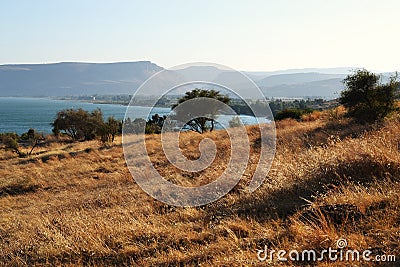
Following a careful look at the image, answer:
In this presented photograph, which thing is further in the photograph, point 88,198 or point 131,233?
point 88,198

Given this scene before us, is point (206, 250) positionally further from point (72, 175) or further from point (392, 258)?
point (72, 175)

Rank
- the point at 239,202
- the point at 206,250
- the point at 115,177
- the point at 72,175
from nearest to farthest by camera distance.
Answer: the point at 206,250 → the point at 239,202 → the point at 115,177 → the point at 72,175

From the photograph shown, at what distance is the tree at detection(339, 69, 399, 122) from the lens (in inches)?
599

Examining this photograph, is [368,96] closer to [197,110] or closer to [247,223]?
[197,110]

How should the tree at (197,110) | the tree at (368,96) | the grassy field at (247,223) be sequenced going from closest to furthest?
1. the grassy field at (247,223)
2. the tree at (368,96)
3. the tree at (197,110)

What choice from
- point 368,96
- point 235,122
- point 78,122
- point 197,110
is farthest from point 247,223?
point 78,122

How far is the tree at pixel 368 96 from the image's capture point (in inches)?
599

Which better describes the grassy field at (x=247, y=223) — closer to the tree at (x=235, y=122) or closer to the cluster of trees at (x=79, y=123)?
the tree at (x=235, y=122)

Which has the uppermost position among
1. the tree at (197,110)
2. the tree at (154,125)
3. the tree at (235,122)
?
the tree at (197,110)

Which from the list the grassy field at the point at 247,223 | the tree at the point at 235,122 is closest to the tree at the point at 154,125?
the tree at the point at 235,122

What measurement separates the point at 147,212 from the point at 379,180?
3979mm

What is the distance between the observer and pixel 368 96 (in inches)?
627

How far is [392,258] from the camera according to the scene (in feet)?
9.36

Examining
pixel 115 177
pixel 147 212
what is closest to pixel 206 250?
pixel 147 212
